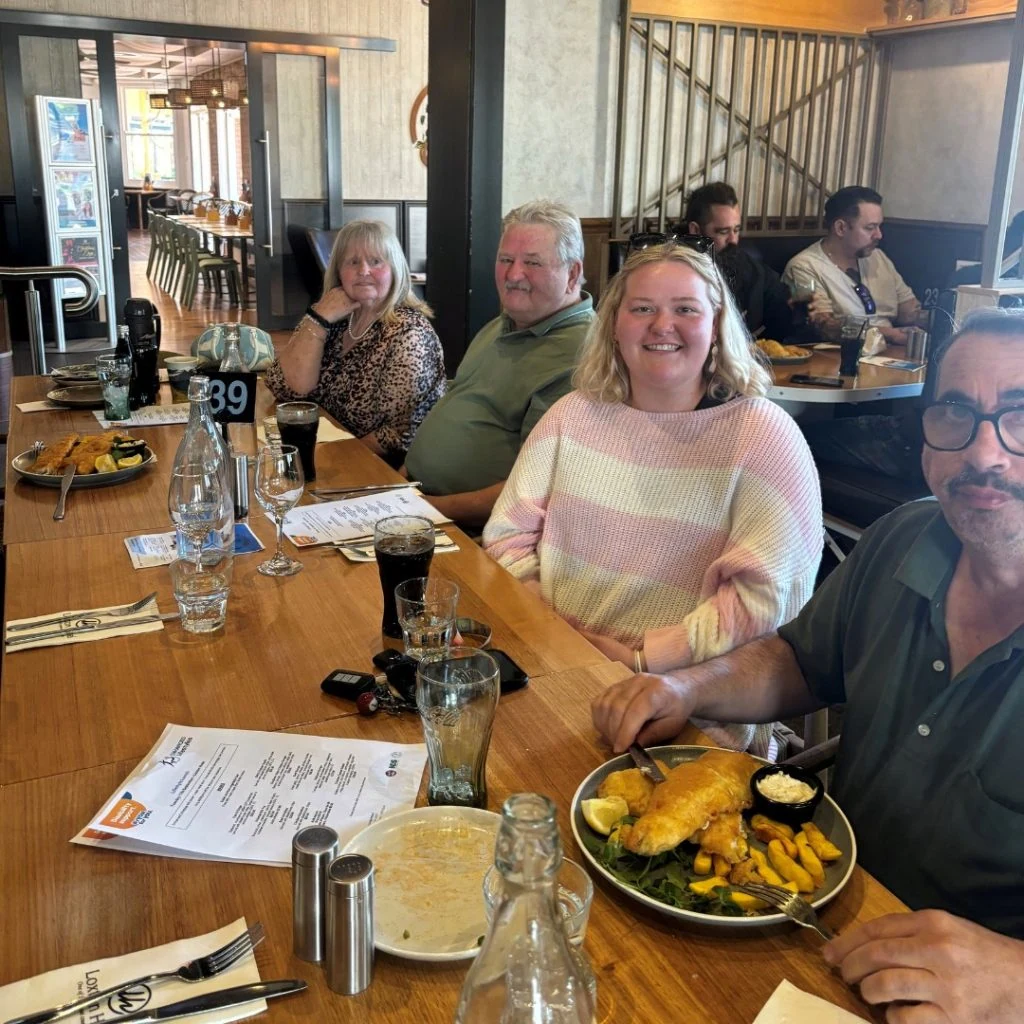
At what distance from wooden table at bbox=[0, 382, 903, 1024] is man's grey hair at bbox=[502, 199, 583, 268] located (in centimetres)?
99

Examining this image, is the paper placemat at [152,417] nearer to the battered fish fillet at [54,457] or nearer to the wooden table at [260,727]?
the battered fish fillet at [54,457]

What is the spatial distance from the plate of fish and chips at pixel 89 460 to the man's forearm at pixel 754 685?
146 cm

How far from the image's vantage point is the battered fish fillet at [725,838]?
3.20 feet

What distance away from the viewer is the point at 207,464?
188 centimetres

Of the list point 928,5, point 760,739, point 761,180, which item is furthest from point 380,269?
point 928,5

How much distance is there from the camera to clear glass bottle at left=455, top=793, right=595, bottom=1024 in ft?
1.99

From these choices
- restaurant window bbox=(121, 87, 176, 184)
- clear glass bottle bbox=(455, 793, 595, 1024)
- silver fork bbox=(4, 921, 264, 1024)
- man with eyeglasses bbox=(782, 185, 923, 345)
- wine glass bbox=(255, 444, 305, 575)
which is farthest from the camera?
restaurant window bbox=(121, 87, 176, 184)

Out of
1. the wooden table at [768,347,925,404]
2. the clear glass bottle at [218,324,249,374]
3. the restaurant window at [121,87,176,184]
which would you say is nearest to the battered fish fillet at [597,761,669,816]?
the wooden table at [768,347,925,404]

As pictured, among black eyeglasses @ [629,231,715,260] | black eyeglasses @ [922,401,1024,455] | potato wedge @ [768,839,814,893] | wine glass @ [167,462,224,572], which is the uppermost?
black eyeglasses @ [629,231,715,260]

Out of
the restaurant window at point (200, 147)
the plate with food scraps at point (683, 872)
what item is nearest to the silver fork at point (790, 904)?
the plate with food scraps at point (683, 872)

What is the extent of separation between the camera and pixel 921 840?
1.23 meters

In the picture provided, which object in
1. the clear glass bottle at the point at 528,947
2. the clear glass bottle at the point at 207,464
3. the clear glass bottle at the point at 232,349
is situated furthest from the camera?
the clear glass bottle at the point at 232,349

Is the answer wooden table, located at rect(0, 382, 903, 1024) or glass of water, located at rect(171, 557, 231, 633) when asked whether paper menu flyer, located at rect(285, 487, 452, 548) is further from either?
glass of water, located at rect(171, 557, 231, 633)

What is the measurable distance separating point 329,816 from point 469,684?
20cm
